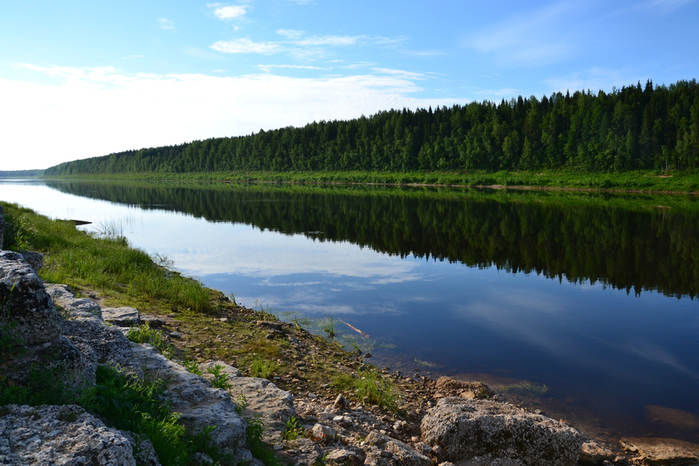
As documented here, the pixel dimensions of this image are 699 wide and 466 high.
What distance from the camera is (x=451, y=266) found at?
1925 cm

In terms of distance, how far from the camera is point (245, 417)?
5.16 m

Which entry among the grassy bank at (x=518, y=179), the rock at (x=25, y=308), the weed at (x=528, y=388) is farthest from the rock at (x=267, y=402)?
the grassy bank at (x=518, y=179)

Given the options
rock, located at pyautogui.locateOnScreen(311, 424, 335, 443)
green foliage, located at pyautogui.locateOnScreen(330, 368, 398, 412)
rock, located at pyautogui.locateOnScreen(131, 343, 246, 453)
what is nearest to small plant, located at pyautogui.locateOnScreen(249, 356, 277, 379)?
green foliage, located at pyautogui.locateOnScreen(330, 368, 398, 412)

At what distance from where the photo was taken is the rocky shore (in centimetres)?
321

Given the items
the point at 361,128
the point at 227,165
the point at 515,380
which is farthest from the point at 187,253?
the point at 227,165

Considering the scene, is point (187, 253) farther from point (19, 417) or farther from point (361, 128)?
point (361, 128)

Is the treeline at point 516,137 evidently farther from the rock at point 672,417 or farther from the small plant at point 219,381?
the small plant at point 219,381

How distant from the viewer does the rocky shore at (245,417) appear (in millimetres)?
3207

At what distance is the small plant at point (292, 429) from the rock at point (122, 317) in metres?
3.98

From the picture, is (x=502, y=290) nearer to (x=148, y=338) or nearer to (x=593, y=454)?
(x=593, y=454)

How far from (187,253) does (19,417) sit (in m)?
20.0

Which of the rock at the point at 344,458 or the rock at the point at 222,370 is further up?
the rock at the point at 222,370

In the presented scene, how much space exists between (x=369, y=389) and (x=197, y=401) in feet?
10.6

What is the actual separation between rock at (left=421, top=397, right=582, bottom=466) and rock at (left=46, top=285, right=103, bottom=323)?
473 cm
